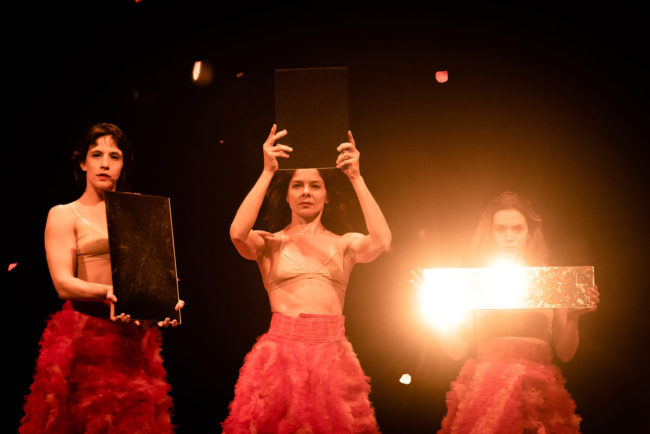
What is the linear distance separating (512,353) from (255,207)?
1262 mm

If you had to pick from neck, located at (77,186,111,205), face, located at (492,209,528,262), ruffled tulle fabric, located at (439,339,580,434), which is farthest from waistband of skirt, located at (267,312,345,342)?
neck, located at (77,186,111,205)

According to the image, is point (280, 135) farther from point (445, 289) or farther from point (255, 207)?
point (445, 289)

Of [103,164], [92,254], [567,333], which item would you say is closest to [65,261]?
[92,254]

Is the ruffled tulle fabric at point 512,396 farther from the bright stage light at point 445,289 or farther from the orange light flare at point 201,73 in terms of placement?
the orange light flare at point 201,73

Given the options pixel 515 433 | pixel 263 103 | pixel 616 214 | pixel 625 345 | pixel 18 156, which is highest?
pixel 263 103

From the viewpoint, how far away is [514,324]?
8.45 feet

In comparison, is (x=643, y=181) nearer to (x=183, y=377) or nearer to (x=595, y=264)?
(x=595, y=264)

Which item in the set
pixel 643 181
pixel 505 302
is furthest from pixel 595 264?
pixel 505 302

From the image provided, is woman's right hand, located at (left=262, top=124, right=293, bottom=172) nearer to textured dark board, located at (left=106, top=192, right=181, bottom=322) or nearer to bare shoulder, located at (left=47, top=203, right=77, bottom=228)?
textured dark board, located at (left=106, top=192, right=181, bottom=322)

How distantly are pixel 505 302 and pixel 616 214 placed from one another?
0.96 meters

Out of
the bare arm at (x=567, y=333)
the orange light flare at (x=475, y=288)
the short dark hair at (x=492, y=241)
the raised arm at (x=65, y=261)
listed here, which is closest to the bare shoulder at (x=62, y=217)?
the raised arm at (x=65, y=261)

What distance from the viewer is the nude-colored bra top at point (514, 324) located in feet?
8.43

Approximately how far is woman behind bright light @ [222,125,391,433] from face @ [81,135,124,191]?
1.96 feet

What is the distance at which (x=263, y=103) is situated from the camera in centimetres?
309
